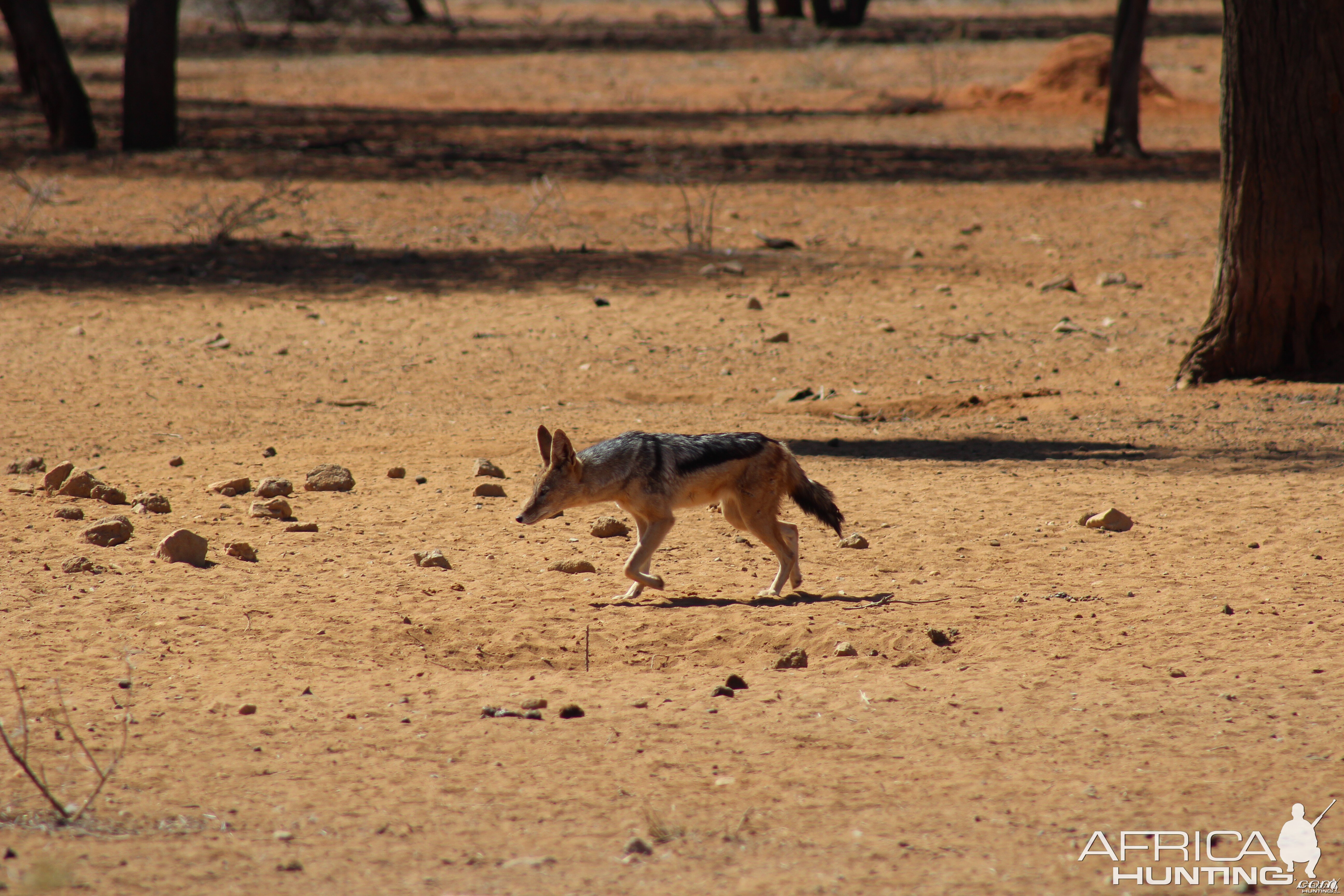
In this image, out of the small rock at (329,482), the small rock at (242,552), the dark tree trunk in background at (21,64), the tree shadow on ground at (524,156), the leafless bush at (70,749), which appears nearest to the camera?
the leafless bush at (70,749)

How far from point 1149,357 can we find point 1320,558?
521 cm

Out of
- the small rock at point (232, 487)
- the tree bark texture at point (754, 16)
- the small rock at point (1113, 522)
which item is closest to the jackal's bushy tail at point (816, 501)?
the small rock at point (1113, 522)

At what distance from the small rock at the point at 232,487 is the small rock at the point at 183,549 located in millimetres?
1203

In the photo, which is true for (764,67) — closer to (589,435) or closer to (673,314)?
(673,314)

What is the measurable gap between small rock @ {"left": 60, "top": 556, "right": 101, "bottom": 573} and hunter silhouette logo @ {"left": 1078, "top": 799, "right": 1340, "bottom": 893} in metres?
4.84

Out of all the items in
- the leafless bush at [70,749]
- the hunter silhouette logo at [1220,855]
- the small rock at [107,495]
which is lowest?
the small rock at [107,495]

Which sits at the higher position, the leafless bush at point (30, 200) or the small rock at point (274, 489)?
the leafless bush at point (30, 200)

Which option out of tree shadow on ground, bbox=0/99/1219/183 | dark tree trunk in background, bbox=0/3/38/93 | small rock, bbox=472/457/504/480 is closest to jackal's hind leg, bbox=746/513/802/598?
small rock, bbox=472/457/504/480

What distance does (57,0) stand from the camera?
5547 cm

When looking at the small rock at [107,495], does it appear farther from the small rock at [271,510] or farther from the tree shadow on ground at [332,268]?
the tree shadow on ground at [332,268]

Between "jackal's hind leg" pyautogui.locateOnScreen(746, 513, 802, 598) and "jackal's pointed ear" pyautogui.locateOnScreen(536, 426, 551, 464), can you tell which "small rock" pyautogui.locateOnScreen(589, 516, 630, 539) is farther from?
"jackal's hind leg" pyautogui.locateOnScreen(746, 513, 802, 598)

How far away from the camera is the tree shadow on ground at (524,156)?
2016cm

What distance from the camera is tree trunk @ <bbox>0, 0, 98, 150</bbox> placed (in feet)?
62.8

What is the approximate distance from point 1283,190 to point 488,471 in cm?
659
